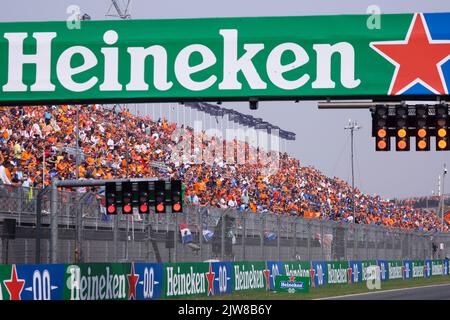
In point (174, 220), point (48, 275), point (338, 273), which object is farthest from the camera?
point (338, 273)

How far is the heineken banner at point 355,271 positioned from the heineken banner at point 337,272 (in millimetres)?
490

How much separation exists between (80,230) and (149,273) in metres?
3.42

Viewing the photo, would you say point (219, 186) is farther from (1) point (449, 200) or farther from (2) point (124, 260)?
(1) point (449, 200)

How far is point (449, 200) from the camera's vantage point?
116000 millimetres

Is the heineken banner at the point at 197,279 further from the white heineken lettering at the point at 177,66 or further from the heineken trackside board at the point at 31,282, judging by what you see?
the white heineken lettering at the point at 177,66

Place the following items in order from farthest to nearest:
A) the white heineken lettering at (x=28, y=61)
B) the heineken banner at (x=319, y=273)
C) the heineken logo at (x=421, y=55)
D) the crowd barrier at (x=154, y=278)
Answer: the heineken banner at (x=319, y=273), the crowd barrier at (x=154, y=278), the white heineken lettering at (x=28, y=61), the heineken logo at (x=421, y=55)

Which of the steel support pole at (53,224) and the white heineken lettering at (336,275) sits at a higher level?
the steel support pole at (53,224)

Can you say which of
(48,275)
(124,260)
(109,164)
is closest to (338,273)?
(109,164)

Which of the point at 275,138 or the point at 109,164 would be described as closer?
the point at 109,164

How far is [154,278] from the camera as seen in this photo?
2709 centimetres

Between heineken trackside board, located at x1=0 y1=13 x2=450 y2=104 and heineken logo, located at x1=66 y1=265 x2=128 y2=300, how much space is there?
625 centimetres

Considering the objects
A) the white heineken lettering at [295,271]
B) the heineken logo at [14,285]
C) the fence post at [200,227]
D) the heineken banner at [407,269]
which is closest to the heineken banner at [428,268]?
the heineken banner at [407,269]

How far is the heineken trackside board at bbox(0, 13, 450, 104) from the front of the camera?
16969mm

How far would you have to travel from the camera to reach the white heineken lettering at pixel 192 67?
678 inches
